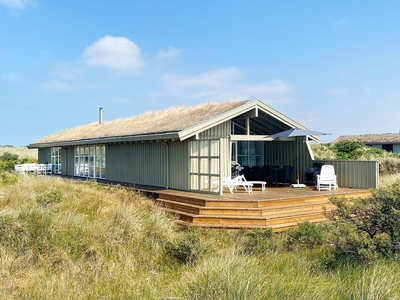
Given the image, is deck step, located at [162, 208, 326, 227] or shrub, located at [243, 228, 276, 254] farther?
deck step, located at [162, 208, 326, 227]

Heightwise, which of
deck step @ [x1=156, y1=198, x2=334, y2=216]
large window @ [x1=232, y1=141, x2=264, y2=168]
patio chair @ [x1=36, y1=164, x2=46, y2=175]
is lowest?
deck step @ [x1=156, y1=198, x2=334, y2=216]

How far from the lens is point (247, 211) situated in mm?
9492

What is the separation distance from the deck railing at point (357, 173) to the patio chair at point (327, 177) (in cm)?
97

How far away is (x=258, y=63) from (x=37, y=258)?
13033mm

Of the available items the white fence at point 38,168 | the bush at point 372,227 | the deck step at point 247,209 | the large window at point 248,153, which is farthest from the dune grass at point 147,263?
the white fence at point 38,168

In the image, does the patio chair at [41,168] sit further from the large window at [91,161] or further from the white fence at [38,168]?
the large window at [91,161]

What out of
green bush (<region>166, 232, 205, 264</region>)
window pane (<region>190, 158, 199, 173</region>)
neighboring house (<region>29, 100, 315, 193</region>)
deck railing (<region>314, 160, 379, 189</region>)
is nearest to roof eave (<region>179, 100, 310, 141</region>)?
neighboring house (<region>29, 100, 315, 193</region>)

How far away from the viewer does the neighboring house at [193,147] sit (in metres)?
11.9

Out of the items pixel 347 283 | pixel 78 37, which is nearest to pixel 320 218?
pixel 347 283

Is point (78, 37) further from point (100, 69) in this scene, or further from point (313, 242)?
point (313, 242)

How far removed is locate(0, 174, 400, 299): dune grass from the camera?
4.07m

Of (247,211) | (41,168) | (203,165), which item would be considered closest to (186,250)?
(247,211)

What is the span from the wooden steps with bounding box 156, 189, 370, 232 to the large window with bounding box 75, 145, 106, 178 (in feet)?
26.9

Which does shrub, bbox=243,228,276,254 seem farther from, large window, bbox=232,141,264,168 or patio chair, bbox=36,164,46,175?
patio chair, bbox=36,164,46,175
